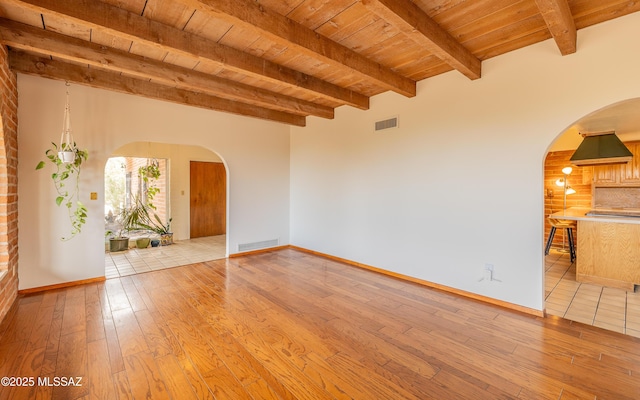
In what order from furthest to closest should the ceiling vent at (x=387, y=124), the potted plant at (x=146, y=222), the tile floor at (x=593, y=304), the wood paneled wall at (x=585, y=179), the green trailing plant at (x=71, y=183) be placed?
the potted plant at (x=146, y=222) → the wood paneled wall at (x=585, y=179) → the ceiling vent at (x=387, y=124) → the green trailing plant at (x=71, y=183) → the tile floor at (x=593, y=304)

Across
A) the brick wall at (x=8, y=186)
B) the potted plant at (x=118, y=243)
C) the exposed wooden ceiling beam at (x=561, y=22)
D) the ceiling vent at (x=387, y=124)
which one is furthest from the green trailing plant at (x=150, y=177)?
the exposed wooden ceiling beam at (x=561, y=22)

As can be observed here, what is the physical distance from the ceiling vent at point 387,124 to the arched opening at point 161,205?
3055 mm

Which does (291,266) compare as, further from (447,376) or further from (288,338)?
(447,376)

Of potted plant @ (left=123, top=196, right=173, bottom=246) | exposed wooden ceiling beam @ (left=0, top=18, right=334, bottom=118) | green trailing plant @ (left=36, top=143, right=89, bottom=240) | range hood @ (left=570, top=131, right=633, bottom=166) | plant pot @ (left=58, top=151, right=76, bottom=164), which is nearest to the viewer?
exposed wooden ceiling beam @ (left=0, top=18, right=334, bottom=118)

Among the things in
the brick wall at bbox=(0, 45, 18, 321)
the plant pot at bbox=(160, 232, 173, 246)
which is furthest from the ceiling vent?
the plant pot at bbox=(160, 232, 173, 246)

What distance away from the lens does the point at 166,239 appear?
6.34 meters

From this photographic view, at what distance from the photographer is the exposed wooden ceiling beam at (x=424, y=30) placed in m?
1.99

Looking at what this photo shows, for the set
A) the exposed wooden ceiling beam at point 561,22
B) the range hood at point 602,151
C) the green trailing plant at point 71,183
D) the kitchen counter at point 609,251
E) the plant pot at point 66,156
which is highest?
the exposed wooden ceiling beam at point 561,22

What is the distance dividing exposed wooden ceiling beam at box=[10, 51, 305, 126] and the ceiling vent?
80.3 inches

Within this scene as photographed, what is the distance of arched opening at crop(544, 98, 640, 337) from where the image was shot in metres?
2.84

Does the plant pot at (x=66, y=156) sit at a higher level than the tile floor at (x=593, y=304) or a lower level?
higher

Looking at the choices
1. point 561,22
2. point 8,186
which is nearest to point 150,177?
point 8,186

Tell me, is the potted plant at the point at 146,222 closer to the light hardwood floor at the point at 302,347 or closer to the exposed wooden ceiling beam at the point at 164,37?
the light hardwood floor at the point at 302,347

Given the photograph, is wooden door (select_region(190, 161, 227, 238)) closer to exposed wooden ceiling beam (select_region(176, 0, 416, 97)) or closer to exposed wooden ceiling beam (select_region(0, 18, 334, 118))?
exposed wooden ceiling beam (select_region(0, 18, 334, 118))
